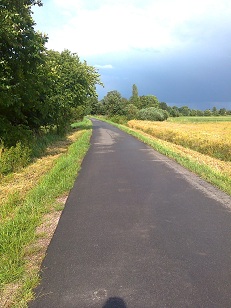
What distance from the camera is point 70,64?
29531 millimetres

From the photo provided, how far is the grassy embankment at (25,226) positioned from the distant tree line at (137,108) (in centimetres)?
3627

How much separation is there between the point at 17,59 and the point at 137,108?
93383 millimetres

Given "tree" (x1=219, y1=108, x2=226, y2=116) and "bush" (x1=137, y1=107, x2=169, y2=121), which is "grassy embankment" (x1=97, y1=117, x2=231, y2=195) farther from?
"tree" (x1=219, y1=108, x2=226, y2=116)

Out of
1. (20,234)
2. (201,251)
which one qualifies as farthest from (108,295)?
(20,234)

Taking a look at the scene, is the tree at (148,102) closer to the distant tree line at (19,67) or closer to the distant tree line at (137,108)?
the distant tree line at (137,108)

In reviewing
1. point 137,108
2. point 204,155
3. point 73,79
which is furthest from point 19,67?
point 137,108

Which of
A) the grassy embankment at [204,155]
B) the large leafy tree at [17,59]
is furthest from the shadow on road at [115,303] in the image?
the large leafy tree at [17,59]

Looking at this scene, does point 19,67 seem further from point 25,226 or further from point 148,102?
point 148,102

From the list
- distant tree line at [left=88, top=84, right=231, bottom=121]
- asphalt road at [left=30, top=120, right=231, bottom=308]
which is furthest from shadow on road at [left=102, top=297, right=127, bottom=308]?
distant tree line at [left=88, top=84, right=231, bottom=121]

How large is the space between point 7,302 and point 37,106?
482 inches

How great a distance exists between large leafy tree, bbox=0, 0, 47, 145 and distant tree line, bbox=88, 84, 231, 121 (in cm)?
3182

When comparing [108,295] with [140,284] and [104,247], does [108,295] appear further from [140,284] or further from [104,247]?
[104,247]

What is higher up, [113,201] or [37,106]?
[37,106]

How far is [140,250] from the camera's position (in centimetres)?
431
